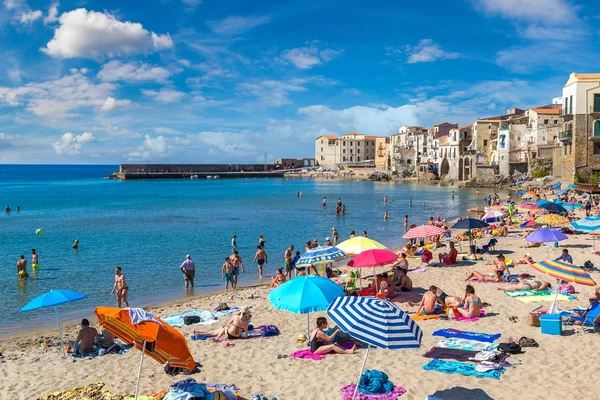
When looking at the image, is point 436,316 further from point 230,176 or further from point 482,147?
point 230,176

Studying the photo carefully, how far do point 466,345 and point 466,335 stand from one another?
1.95 ft

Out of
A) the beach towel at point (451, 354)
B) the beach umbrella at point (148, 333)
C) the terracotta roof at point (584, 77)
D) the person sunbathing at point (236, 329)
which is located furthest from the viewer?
the terracotta roof at point (584, 77)

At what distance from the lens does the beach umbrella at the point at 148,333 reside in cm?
652

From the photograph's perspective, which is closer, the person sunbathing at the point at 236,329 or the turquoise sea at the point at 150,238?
the person sunbathing at the point at 236,329

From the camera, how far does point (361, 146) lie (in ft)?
446

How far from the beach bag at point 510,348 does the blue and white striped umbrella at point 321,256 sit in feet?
15.8

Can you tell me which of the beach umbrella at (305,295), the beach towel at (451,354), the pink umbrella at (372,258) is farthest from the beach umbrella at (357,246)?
the beach towel at (451,354)

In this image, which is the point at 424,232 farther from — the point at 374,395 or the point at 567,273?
the point at 374,395

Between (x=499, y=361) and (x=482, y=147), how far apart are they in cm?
7421

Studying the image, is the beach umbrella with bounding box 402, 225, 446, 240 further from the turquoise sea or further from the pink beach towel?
the pink beach towel

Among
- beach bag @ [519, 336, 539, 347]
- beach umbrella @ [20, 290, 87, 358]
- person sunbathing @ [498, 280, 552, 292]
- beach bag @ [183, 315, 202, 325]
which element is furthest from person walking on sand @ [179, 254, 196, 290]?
beach bag @ [519, 336, 539, 347]

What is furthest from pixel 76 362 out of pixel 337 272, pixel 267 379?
pixel 337 272

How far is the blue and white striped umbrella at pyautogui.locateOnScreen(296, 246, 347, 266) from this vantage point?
40.5 ft

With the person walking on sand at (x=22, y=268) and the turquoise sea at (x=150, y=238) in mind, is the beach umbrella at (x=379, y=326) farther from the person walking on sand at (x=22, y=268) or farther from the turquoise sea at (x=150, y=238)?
the person walking on sand at (x=22, y=268)
